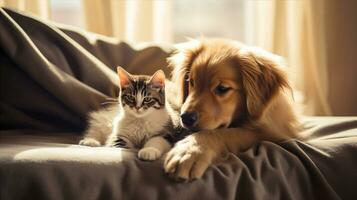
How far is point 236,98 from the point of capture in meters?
1.59

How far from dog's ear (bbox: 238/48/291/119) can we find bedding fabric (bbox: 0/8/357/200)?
19 cm

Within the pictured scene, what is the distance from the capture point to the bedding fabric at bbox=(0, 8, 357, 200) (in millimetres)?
1123

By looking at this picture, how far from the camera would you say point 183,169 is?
1.17 m

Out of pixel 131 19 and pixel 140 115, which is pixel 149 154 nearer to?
pixel 140 115

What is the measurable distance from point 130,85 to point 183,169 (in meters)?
0.50

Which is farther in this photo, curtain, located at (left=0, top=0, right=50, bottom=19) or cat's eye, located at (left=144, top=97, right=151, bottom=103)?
curtain, located at (left=0, top=0, right=50, bottom=19)

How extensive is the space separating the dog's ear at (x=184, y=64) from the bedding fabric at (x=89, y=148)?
0.21m

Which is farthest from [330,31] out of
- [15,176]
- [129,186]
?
[15,176]

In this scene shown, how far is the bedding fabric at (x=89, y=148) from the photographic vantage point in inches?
44.2

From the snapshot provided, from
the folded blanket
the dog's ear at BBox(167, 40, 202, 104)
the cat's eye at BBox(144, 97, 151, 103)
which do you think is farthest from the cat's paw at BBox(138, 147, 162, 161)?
the folded blanket

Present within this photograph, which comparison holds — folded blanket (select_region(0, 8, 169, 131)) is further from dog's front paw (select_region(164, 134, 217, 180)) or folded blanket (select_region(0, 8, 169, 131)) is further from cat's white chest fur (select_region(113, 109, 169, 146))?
dog's front paw (select_region(164, 134, 217, 180))

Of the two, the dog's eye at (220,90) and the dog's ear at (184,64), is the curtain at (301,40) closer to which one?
the dog's ear at (184,64)

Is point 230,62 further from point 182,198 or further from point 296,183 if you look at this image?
point 182,198

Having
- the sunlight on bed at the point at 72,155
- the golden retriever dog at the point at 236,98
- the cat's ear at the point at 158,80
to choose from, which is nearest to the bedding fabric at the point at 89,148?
the sunlight on bed at the point at 72,155
